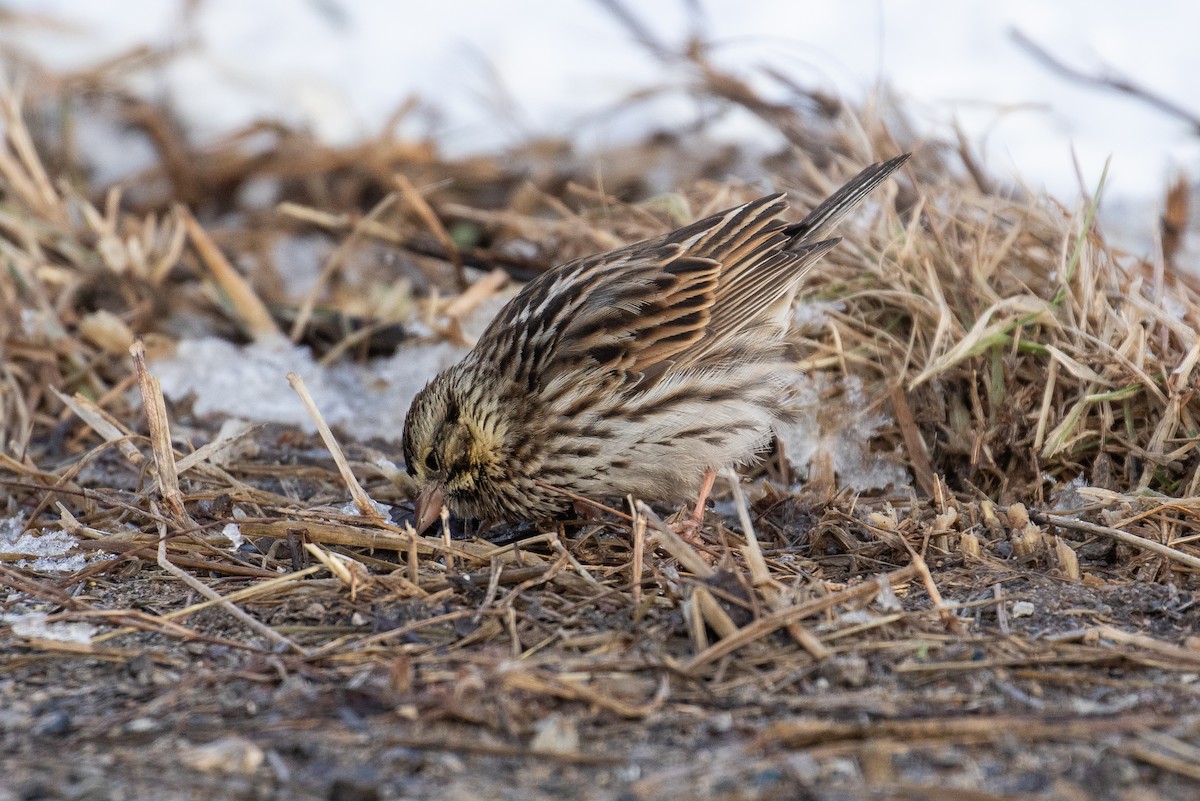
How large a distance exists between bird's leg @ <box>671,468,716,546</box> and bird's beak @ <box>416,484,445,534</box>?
2.39ft

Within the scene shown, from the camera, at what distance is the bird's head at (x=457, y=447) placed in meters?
3.92

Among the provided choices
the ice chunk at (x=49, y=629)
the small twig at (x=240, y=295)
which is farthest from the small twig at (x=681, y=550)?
the small twig at (x=240, y=295)

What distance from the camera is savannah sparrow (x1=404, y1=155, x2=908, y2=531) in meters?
3.86

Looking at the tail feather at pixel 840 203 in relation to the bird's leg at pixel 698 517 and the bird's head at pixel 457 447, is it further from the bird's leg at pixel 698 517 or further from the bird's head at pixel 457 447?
the bird's head at pixel 457 447

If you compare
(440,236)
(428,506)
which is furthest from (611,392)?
(440,236)

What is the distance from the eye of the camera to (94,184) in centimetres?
748

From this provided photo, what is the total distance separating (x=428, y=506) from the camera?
387cm

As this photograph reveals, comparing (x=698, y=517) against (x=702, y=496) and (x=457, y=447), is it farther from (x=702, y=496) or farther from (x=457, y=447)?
(x=457, y=447)

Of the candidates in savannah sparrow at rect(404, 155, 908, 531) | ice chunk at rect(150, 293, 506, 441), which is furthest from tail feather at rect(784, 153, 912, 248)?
ice chunk at rect(150, 293, 506, 441)

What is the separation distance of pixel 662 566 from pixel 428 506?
2.89 feet

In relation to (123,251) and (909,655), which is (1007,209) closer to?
(909,655)

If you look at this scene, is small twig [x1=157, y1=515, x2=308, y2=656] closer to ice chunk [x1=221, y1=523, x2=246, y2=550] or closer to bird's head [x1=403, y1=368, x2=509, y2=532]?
ice chunk [x1=221, y1=523, x2=246, y2=550]

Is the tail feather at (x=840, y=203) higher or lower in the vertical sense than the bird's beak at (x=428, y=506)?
higher

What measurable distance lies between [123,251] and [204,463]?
2.08 meters
